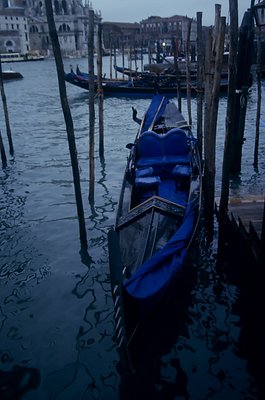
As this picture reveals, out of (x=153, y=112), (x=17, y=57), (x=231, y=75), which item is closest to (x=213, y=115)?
(x=231, y=75)

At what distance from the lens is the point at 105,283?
491 centimetres

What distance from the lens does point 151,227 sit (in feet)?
15.1

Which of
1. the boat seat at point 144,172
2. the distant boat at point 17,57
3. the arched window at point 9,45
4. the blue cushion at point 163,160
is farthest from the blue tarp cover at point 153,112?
the arched window at point 9,45

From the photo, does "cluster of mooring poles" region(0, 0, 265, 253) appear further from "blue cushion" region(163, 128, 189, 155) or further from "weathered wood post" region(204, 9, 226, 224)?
"blue cushion" region(163, 128, 189, 155)

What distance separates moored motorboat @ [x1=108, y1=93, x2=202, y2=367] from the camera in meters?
3.22

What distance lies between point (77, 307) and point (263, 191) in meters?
4.72

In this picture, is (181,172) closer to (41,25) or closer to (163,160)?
(163,160)

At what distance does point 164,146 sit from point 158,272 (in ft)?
12.8

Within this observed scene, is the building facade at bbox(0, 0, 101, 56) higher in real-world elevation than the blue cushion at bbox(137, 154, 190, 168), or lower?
higher

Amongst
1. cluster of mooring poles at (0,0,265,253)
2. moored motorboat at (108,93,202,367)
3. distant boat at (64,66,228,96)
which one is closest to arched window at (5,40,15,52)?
distant boat at (64,66,228,96)

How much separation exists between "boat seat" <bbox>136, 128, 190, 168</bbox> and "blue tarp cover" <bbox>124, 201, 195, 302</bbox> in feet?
10.1

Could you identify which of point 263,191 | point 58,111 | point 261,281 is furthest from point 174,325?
point 58,111

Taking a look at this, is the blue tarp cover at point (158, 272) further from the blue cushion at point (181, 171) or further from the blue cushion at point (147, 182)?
the blue cushion at point (181, 171)

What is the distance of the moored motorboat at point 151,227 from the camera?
3.22 m
